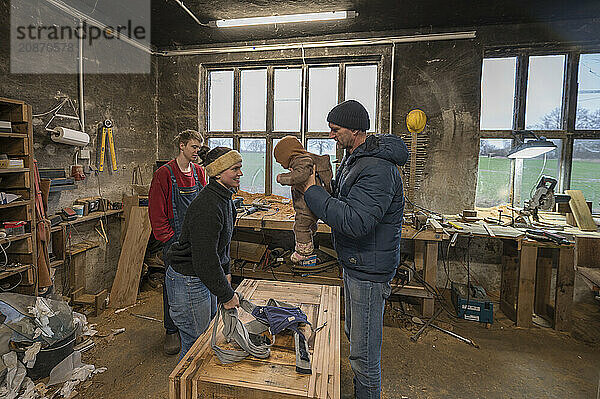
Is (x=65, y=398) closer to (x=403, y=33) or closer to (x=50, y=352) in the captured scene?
(x=50, y=352)

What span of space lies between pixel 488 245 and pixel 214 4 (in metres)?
4.14

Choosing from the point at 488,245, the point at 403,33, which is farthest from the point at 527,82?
the point at 488,245

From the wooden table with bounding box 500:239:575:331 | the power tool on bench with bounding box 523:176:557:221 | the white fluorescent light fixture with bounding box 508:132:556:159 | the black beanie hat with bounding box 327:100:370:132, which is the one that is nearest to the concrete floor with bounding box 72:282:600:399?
the wooden table with bounding box 500:239:575:331

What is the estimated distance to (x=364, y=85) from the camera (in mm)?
4637

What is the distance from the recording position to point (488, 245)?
425 centimetres

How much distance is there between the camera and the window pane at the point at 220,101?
5082 millimetres

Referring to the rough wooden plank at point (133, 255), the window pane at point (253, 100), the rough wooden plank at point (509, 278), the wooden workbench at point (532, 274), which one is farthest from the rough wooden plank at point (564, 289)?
Answer: the rough wooden plank at point (133, 255)

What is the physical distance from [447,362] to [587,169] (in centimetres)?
298

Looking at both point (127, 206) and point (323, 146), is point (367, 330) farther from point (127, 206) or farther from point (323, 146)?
point (127, 206)

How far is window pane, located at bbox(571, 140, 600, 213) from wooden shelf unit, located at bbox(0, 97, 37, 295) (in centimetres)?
567

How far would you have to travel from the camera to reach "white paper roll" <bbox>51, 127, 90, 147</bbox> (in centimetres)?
338

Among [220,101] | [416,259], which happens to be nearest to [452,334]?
[416,259]

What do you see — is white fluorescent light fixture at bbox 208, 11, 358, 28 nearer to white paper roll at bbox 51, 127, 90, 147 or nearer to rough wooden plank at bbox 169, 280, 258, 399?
white paper roll at bbox 51, 127, 90, 147

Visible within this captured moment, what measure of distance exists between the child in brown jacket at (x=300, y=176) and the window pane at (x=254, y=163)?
3.23 meters
